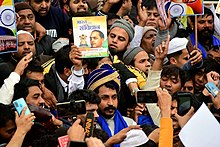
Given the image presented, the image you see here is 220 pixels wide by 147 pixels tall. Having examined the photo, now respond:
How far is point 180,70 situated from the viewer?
9078mm

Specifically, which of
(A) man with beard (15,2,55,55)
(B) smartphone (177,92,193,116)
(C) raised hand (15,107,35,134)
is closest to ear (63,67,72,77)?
(A) man with beard (15,2,55,55)

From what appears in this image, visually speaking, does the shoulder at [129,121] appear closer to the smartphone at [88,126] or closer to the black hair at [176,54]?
the black hair at [176,54]

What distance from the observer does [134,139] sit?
271 inches

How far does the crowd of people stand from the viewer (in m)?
6.93

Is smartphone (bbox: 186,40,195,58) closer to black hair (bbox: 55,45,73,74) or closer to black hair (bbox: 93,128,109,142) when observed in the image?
black hair (bbox: 55,45,73,74)

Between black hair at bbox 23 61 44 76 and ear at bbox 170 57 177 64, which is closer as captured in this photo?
black hair at bbox 23 61 44 76

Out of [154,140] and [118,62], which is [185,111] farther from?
[118,62]

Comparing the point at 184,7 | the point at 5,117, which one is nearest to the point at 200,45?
the point at 184,7

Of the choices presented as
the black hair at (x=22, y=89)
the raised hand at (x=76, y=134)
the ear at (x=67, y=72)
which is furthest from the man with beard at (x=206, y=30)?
the raised hand at (x=76, y=134)

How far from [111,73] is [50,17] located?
2220 millimetres

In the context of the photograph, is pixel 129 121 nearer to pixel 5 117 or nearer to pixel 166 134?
pixel 5 117

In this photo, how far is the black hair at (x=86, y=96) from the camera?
24.7 feet

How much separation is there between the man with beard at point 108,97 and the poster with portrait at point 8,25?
855 mm

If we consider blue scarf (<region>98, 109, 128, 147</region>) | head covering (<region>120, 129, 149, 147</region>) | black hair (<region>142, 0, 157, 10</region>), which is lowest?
blue scarf (<region>98, 109, 128, 147</region>)
